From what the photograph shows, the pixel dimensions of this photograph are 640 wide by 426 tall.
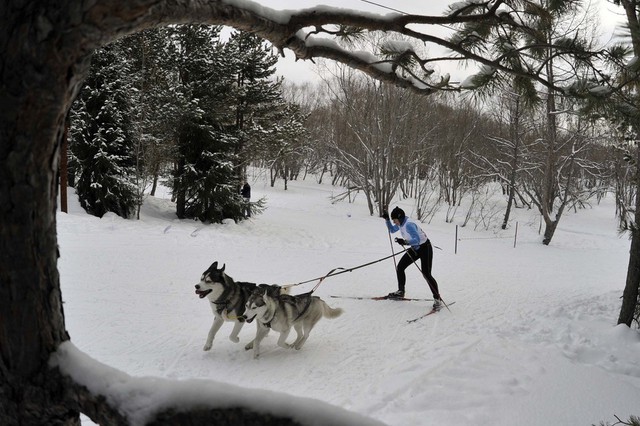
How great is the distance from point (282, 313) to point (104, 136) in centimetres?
1402

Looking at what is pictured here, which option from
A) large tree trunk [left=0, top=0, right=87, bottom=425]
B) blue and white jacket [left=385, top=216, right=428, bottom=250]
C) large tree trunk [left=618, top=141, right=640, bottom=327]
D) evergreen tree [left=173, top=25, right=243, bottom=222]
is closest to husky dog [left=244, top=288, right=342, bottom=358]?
blue and white jacket [left=385, top=216, right=428, bottom=250]

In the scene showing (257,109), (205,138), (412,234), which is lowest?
(412,234)

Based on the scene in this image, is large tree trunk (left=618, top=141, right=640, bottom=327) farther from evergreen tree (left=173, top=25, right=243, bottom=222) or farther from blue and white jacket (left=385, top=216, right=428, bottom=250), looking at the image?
evergreen tree (left=173, top=25, right=243, bottom=222)

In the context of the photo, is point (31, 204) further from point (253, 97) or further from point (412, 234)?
point (253, 97)

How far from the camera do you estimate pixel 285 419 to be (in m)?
0.95

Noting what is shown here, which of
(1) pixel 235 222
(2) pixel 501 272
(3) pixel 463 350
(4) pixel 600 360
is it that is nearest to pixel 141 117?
(1) pixel 235 222

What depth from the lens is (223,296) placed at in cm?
624

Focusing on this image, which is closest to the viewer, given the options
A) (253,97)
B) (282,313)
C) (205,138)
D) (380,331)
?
(282,313)

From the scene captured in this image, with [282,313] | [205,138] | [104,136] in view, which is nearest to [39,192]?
[282,313]

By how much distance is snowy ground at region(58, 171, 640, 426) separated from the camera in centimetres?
510

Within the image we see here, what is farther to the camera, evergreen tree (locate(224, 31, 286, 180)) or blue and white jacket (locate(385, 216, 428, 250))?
evergreen tree (locate(224, 31, 286, 180))

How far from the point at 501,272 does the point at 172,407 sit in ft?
45.2

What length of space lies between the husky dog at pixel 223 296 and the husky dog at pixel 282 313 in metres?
0.21

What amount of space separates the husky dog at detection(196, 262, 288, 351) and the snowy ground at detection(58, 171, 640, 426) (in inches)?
16.4
